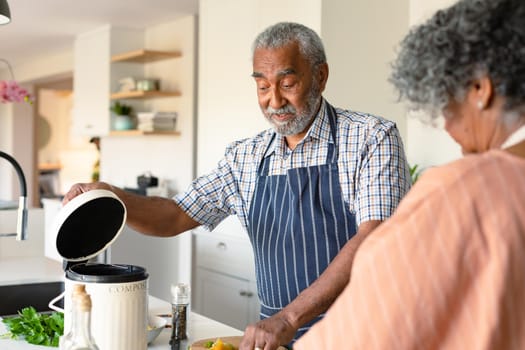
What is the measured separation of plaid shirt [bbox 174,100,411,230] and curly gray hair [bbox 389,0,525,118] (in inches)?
34.2

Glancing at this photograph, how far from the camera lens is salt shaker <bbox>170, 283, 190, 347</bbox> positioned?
1798 millimetres

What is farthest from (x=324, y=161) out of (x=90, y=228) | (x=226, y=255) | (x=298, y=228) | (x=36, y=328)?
(x=226, y=255)

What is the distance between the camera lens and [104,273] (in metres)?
1.56

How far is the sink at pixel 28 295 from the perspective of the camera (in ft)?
9.36

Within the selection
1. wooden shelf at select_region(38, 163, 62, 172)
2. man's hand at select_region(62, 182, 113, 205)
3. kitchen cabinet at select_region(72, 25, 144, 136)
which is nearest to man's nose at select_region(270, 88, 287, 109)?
man's hand at select_region(62, 182, 113, 205)

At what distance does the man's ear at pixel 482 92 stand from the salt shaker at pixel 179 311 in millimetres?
1068

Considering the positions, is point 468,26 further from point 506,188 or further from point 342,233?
point 342,233

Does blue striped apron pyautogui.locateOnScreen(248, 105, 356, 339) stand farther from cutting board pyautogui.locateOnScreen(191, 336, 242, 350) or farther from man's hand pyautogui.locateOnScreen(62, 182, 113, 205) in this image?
man's hand pyautogui.locateOnScreen(62, 182, 113, 205)

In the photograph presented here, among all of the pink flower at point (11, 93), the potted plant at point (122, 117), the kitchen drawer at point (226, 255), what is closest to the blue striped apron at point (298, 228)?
the kitchen drawer at point (226, 255)

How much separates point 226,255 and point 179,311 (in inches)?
93.5

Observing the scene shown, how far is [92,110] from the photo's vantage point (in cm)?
620

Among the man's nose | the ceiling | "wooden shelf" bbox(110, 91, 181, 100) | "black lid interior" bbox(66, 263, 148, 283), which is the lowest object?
"black lid interior" bbox(66, 263, 148, 283)

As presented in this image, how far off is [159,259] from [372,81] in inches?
92.8

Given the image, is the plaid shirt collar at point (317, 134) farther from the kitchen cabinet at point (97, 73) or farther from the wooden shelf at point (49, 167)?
the wooden shelf at point (49, 167)
